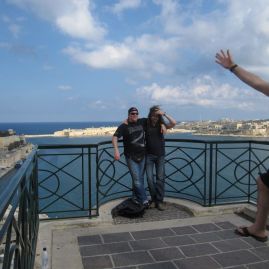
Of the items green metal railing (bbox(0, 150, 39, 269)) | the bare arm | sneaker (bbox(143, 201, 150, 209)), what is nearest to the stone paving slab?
sneaker (bbox(143, 201, 150, 209))

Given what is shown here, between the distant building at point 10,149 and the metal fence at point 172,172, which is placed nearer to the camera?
the metal fence at point 172,172

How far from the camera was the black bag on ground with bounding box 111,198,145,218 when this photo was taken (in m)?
5.30

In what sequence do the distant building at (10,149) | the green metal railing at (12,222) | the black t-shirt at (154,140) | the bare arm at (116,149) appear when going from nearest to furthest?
the green metal railing at (12,222)
the bare arm at (116,149)
the black t-shirt at (154,140)
the distant building at (10,149)

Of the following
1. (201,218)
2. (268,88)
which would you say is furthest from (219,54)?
(201,218)

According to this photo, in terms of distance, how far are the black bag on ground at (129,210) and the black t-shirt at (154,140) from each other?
0.85 m

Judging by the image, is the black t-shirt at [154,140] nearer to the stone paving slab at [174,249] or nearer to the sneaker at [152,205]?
the sneaker at [152,205]

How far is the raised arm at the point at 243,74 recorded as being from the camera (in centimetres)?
246

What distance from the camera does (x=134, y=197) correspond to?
219 inches

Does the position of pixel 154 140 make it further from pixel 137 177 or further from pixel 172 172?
pixel 172 172

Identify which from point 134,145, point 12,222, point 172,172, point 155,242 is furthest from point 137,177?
point 12,222

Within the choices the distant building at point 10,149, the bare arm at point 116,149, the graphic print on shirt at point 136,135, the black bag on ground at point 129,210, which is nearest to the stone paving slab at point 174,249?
the black bag on ground at point 129,210

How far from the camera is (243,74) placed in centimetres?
262

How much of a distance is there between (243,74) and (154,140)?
3.09m

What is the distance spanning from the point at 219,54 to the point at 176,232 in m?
2.68
